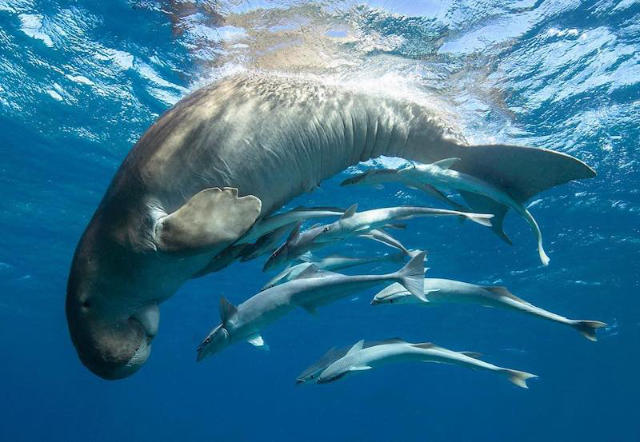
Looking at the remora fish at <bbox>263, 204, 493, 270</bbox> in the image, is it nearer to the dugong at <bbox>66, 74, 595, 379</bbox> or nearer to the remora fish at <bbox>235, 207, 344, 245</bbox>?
the remora fish at <bbox>235, 207, 344, 245</bbox>

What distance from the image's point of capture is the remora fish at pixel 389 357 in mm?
4902

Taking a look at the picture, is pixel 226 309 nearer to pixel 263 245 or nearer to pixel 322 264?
pixel 263 245

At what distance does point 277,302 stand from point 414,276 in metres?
1.33

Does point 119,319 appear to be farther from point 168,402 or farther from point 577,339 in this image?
point 168,402

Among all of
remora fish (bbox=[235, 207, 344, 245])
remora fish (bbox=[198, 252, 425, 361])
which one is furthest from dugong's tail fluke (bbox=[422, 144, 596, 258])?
remora fish (bbox=[235, 207, 344, 245])

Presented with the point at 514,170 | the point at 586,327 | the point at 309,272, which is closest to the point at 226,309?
the point at 309,272

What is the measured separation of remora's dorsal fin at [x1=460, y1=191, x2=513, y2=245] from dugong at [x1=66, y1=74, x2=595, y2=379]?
283mm

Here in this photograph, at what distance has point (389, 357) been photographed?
5.11 metres

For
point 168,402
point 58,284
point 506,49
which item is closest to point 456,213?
point 506,49

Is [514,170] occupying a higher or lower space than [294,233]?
higher

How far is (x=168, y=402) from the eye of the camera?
11819cm

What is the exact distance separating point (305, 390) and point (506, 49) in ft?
280

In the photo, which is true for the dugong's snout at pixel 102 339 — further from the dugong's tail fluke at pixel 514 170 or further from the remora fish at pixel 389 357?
the dugong's tail fluke at pixel 514 170

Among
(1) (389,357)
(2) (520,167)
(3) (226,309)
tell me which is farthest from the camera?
(1) (389,357)
